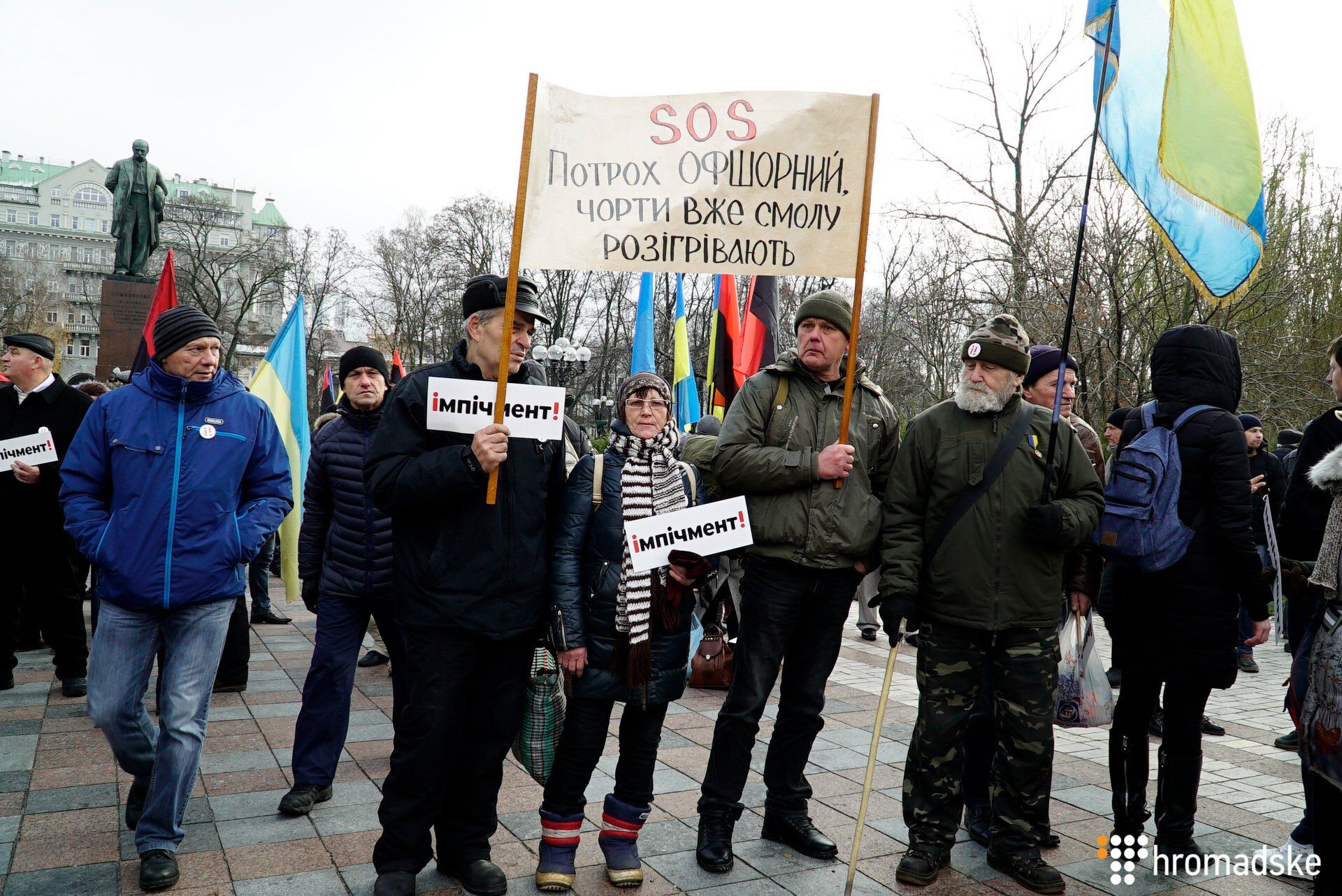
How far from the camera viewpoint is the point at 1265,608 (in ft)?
12.4

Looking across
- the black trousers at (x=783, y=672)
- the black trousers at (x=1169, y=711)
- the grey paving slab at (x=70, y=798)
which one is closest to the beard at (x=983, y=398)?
the black trousers at (x=783, y=672)

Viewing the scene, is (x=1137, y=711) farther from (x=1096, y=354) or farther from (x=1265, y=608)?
(x=1096, y=354)

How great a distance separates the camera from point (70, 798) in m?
4.31

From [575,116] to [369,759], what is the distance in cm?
342

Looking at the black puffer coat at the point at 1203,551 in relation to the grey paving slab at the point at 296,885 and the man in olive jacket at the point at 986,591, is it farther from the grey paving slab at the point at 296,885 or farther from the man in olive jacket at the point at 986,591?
the grey paving slab at the point at 296,885

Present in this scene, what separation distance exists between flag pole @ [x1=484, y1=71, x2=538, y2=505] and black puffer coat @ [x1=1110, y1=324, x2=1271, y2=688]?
262 cm

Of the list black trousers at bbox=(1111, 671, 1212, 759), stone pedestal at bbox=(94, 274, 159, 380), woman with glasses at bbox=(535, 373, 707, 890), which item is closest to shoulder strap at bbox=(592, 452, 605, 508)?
woman with glasses at bbox=(535, 373, 707, 890)

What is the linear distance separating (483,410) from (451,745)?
3.89 ft

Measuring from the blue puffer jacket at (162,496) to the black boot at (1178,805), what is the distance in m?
3.70

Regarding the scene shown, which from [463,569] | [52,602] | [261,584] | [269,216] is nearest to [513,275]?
[463,569]

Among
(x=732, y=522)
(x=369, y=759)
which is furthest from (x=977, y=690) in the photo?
(x=369, y=759)

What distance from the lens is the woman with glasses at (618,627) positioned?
3.49 m

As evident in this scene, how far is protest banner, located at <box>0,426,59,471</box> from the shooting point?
6078 millimetres

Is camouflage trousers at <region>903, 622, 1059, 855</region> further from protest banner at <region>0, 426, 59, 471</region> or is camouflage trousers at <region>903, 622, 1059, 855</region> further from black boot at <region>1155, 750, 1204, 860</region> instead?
protest banner at <region>0, 426, 59, 471</region>
